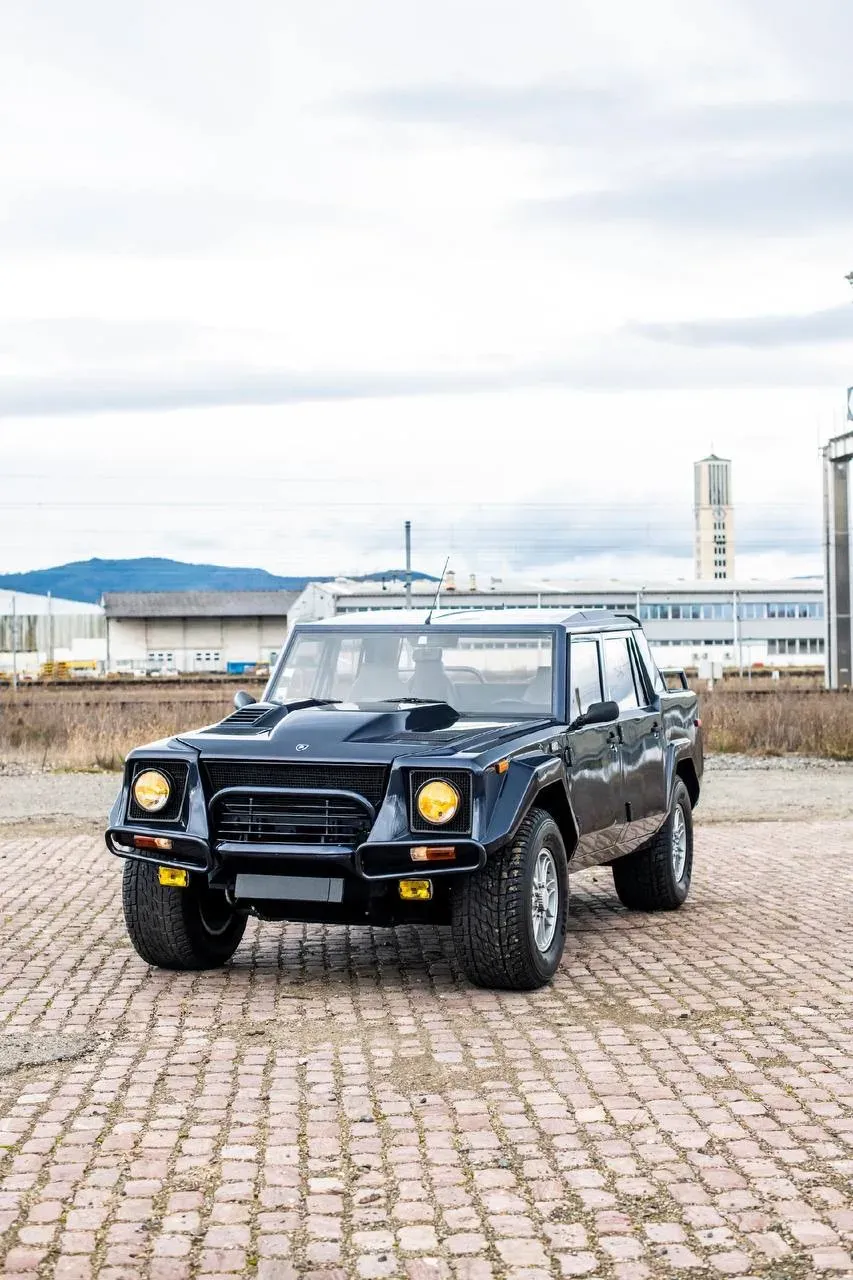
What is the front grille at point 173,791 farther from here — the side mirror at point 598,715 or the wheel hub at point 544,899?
the side mirror at point 598,715

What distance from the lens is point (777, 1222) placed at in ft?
15.5

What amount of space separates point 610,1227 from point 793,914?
6.06 metres

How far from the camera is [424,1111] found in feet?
19.2

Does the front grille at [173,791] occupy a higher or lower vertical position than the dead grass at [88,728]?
higher

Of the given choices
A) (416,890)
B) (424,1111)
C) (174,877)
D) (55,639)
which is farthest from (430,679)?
(55,639)

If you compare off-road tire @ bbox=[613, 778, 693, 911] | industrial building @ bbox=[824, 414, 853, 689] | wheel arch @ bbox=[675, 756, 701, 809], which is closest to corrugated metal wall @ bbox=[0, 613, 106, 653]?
industrial building @ bbox=[824, 414, 853, 689]

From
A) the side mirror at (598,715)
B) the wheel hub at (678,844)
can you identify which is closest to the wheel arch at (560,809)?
the side mirror at (598,715)

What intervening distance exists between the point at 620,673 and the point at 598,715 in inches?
56.7

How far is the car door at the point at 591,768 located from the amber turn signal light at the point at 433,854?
1205 millimetres

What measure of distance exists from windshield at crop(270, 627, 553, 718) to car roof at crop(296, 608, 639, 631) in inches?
2.3

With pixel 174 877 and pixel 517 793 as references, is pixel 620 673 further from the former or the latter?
pixel 174 877

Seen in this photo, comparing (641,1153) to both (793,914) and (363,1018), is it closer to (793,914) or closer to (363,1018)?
(363,1018)

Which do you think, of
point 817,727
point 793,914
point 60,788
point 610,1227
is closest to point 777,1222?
point 610,1227

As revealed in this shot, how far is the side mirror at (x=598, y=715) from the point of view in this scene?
8.61 meters
